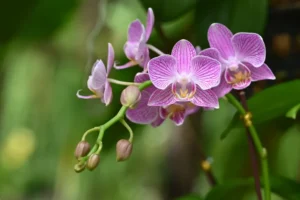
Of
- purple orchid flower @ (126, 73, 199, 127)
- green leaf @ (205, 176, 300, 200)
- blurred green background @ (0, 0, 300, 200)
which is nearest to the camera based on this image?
purple orchid flower @ (126, 73, 199, 127)

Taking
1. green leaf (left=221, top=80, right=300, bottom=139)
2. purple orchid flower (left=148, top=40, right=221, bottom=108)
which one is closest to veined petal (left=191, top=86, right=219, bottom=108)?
purple orchid flower (left=148, top=40, right=221, bottom=108)

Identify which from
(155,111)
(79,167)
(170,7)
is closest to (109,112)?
(170,7)

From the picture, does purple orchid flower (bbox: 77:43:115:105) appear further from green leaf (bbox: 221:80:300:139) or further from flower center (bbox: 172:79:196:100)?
green leaf (bbox: 221:80:300:139)

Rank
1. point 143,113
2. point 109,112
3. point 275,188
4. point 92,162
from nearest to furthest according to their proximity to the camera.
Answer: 1. point 92,162
2. point 143,113
3. point 275,188
4. point 109,112

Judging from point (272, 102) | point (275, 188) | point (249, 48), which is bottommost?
point (275, 188)

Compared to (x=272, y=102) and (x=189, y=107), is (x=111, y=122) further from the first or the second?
(x=272, y=102)

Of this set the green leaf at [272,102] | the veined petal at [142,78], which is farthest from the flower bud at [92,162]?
the green leaf at [272,102]

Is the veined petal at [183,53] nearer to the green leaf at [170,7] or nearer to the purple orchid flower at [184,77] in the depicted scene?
the purple orchid flower at [184,77]

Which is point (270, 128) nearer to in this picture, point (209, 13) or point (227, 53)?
point (209, 13)
